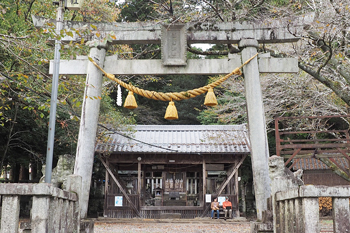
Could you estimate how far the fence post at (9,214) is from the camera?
12.4 feet

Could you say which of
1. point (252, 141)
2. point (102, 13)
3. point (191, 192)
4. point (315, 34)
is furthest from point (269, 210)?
point (191, 192)

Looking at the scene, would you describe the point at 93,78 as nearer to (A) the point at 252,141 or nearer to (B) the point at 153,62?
(B) the point at 153,62

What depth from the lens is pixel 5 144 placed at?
15.9m

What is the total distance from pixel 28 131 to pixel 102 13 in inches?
235

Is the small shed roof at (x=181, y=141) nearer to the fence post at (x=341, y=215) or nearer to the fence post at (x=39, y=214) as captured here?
the fence post at (x=39, y=214)

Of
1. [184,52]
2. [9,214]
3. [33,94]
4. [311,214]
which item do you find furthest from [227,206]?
[9,214]

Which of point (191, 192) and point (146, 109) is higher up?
point (146, 109)

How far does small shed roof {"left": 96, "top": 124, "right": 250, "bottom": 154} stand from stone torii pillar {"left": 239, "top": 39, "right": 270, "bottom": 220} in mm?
8268

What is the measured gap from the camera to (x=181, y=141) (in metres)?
17.7

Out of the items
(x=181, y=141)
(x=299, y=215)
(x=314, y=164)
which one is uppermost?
(x=181, y=141)

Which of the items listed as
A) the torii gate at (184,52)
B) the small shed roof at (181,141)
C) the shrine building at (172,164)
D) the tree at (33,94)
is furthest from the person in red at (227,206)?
the torii gate at (184,52)

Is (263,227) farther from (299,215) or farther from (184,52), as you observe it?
(184,52)

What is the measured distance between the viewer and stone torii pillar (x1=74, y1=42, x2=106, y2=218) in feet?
21.6

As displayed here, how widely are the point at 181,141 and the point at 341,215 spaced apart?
13911 mm
